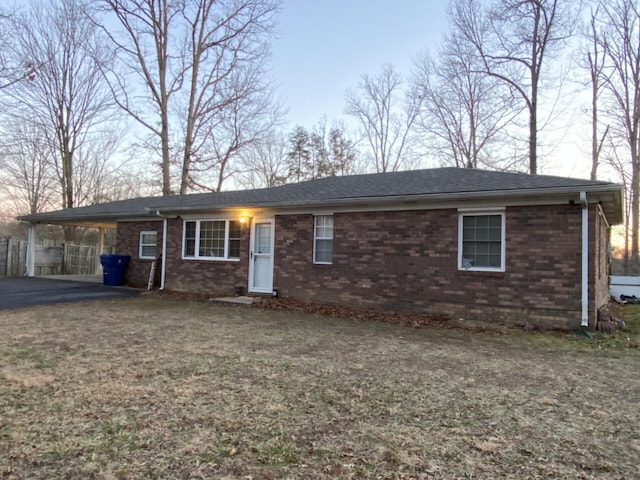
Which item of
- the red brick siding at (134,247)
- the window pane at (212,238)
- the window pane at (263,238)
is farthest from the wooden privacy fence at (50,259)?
the window pane at (263,238)

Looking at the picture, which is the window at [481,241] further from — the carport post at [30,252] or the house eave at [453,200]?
the carport post at [30,252]

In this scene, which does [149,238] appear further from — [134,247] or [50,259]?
[50,259]

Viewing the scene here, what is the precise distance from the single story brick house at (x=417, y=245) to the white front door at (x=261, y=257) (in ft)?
0.10

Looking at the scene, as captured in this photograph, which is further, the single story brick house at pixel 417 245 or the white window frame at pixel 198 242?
the white window frame at pixel 198 242

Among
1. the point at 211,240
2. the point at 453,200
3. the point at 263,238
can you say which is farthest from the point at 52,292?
the point at 453,200

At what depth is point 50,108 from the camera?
23.8 metres

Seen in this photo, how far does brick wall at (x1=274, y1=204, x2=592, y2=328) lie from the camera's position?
778 centimetres

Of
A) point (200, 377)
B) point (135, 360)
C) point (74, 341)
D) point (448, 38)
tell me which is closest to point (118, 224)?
point (74, 341)

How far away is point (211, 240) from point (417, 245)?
20.8ft

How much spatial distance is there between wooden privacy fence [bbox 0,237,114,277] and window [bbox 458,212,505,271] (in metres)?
18.5

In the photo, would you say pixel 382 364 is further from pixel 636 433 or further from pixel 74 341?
pixel 74 341

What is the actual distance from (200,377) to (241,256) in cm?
729

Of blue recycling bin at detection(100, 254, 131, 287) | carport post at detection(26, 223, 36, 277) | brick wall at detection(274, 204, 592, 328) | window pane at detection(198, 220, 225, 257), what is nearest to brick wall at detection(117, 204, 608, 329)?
brick wall at detection(274, 204, 592, 328)

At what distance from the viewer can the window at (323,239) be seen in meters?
10.5
